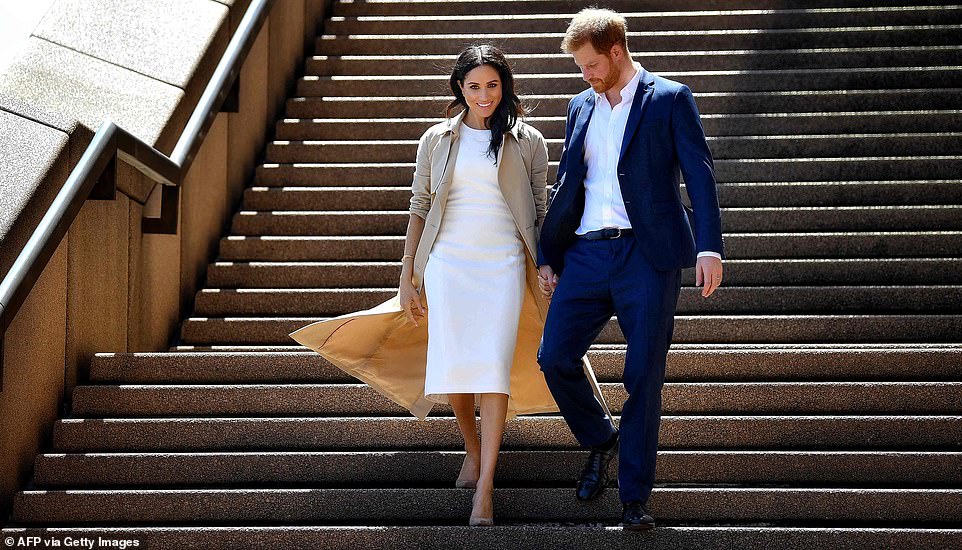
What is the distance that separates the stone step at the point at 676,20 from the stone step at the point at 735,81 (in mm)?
657

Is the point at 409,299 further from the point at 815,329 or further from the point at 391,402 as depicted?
the point at 815,329

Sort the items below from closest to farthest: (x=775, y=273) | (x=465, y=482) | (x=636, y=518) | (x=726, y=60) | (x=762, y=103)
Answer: (x=636, y=518)
(x=465, y=482)
(x=775, y=273)
(x=762, y=103)
(x=726, y=60)

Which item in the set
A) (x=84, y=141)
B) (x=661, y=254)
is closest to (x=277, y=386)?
(x=84, y=141)

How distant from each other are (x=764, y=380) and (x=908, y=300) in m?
1.07

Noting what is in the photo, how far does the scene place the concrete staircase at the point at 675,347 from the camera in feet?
14.7

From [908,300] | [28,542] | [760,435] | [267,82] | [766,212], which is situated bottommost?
[28,542]

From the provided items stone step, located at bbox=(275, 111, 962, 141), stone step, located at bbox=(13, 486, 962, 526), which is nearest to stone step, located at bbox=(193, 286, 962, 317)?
stone step, located at bbox=(13, 486, 962, 526)

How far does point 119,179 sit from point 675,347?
8.67ft

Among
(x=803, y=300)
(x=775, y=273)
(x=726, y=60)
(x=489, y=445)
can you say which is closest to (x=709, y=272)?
(x=489, y=445)

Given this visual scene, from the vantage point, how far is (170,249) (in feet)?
19.9

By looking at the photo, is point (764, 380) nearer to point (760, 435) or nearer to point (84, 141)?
point (760, 435)

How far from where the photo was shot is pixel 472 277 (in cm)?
452

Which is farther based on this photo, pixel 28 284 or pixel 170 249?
pixel 170 249

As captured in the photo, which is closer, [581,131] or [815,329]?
[581,131]
